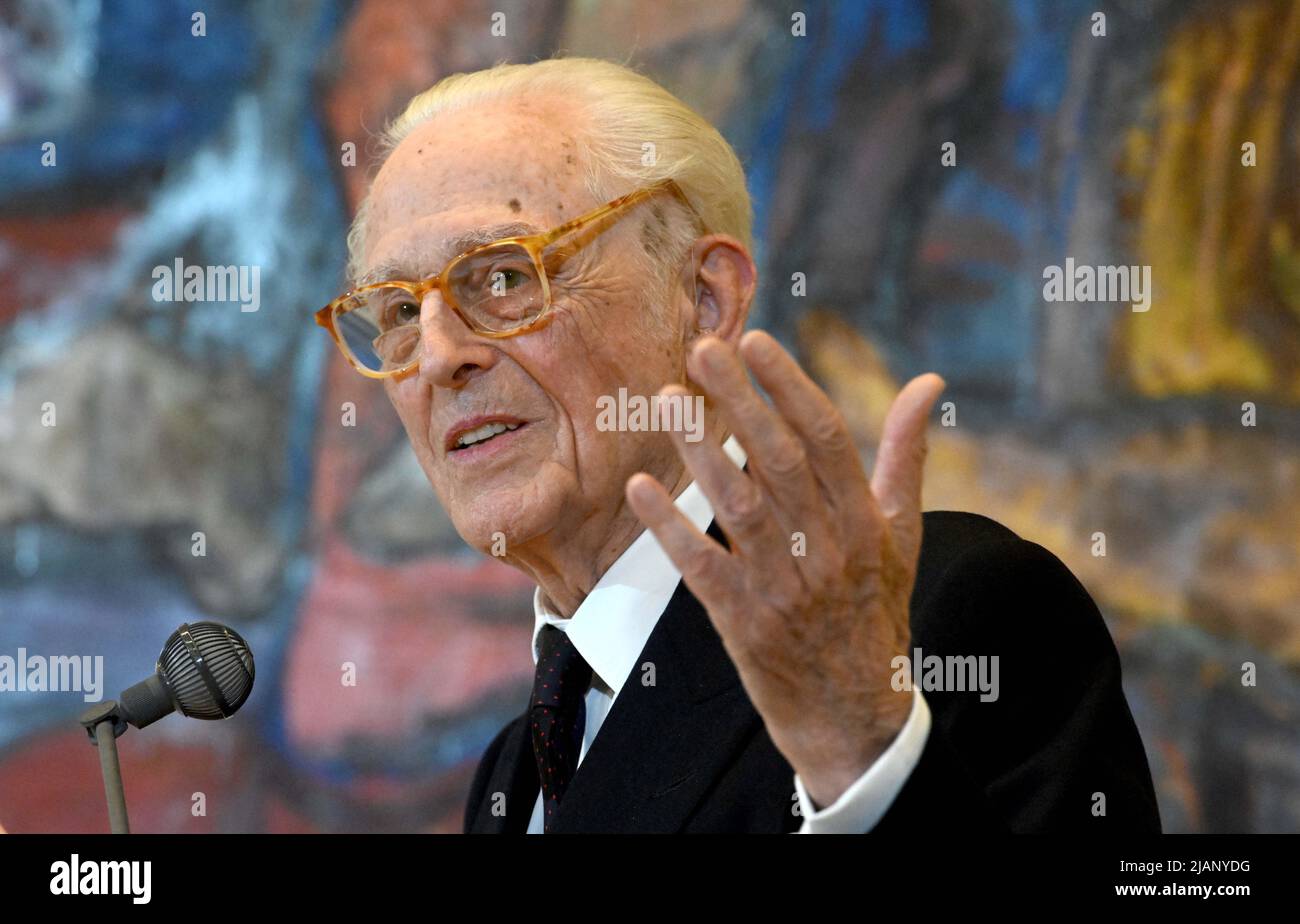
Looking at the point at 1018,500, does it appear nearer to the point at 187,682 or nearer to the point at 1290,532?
the point at 1290,532

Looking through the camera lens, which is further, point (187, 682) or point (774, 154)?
point (774, 154)

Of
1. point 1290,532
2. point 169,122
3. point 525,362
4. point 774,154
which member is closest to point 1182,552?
point 1290,532

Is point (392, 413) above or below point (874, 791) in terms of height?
above

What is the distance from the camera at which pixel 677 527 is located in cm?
121

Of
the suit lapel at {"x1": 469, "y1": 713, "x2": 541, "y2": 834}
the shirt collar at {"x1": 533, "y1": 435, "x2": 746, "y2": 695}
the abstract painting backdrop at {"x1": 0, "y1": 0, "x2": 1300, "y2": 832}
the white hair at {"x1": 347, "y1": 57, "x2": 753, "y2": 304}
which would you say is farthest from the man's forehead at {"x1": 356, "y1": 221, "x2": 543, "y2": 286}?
the abstract painting backdrop at {"x1": 0, "y1": 0, "x2": 1300, "y2": 832}

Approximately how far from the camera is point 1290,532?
3.71 metres

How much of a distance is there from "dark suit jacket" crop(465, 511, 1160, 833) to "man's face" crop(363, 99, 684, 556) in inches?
10.8

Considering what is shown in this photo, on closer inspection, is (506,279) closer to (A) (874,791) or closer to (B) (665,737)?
(B) (665,737)

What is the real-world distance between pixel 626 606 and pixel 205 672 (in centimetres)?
65

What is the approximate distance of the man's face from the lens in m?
2.03

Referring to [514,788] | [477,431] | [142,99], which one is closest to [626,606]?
[477,431]

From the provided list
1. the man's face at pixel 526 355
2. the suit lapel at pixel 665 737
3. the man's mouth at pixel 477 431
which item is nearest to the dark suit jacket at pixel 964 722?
the suit lapel at pixel 665 737

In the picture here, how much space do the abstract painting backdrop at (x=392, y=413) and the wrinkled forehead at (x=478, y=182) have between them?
195 centimetres

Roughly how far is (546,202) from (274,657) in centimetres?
249
